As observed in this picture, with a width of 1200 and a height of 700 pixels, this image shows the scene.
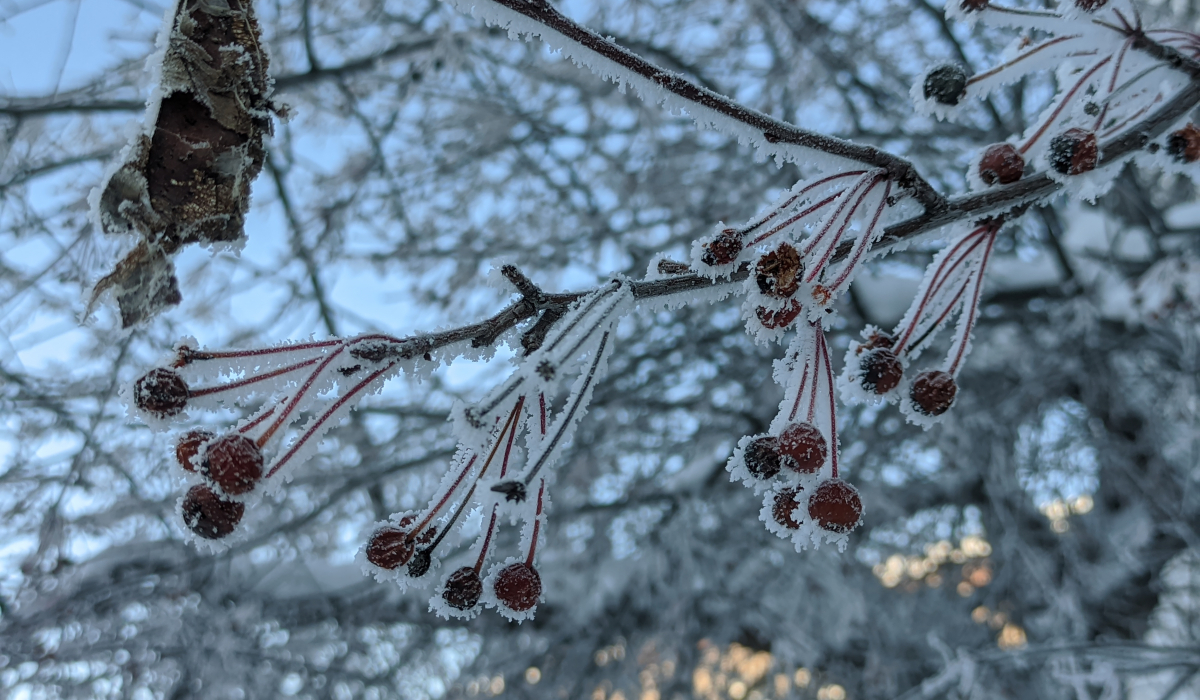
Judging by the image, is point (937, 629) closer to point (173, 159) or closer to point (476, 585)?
point (476, 585)

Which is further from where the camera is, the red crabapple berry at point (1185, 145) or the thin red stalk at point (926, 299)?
the red crabapple berry at point (1185, 145)

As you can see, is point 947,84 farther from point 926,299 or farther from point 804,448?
point 804,448

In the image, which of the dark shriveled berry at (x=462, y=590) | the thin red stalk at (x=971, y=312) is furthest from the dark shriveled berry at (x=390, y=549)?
the thin red stalk at (x=971, y=312)

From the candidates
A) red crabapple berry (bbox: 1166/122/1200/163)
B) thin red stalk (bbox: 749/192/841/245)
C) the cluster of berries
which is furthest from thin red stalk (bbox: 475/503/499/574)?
red crabapple berry (bbox: 1166/122/1200/163)

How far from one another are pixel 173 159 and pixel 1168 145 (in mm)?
1421

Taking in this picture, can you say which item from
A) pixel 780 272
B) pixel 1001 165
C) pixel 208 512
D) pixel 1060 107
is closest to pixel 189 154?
pixel 208 512

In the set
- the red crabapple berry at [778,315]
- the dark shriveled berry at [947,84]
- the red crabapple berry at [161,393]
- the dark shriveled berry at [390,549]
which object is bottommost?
the dark shriveled berry at [390,549]

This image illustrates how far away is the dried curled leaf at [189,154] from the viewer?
2.71ft

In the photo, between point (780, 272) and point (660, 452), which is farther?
point (660, 452)

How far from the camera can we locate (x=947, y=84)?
0.99 m

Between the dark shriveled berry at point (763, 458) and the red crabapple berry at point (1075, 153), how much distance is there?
0.50 meters

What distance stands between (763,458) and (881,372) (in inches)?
8.1

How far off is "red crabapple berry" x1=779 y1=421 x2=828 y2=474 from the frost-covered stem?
1.04ft

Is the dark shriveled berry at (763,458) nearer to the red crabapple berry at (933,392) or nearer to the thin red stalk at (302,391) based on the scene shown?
the red crabapple berry at (933,392)
